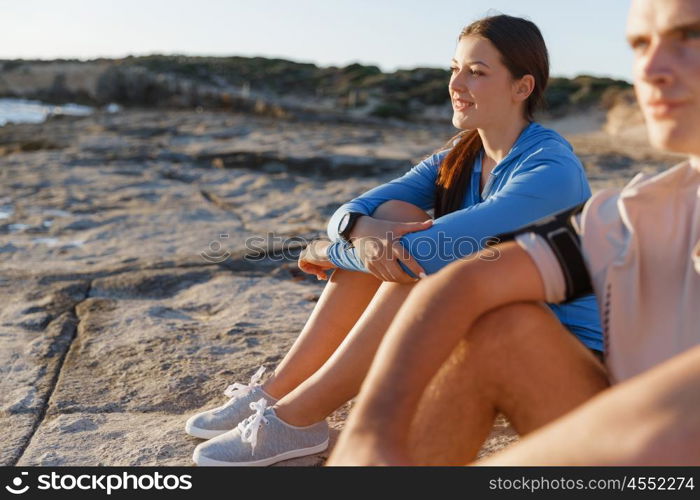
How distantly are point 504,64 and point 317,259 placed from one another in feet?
2.75

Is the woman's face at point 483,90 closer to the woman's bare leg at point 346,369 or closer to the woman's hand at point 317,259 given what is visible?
the woman's hand at point 317,259

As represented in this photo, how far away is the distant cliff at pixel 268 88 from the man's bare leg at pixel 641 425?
47.7 feet

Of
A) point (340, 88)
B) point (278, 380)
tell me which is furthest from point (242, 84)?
point (278, 380)

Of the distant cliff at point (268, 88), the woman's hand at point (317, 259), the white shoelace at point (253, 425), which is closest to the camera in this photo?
the white shoelace at point (253, 425)

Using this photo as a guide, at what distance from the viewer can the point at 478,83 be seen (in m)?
2.57

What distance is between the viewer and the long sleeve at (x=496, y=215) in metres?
2.16

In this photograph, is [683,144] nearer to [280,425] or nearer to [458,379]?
[458,379]

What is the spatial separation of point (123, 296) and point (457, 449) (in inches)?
99.2

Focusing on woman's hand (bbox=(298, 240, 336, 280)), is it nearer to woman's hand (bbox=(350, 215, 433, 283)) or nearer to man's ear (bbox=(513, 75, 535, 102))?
woman's hand (bbox=(350, 215, 433, 283))

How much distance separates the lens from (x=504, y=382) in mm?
1509

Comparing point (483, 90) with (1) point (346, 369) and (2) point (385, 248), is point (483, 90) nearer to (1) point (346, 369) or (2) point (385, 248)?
(2) point (385, 248)

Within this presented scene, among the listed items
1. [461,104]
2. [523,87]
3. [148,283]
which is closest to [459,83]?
[461,104]

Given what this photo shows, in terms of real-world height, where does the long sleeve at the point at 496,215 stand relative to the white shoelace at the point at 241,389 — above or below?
above

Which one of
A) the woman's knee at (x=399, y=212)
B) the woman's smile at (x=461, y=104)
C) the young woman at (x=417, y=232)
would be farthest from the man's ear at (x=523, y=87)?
the woman's knee at (x=399, y=212)
